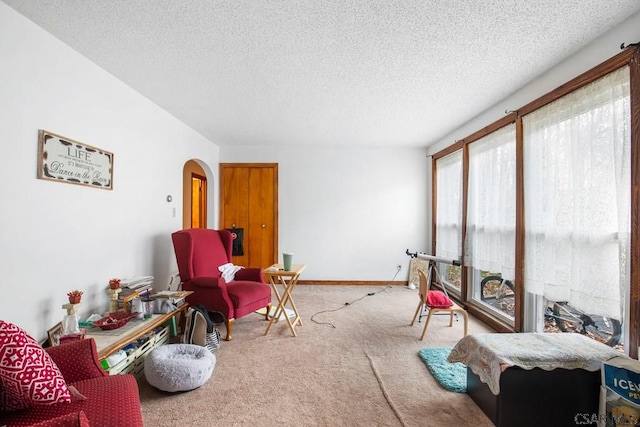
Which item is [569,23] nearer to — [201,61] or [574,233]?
[574,233]

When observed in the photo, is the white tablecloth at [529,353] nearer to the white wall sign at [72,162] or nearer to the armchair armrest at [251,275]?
the armchair armrest at [251,275]

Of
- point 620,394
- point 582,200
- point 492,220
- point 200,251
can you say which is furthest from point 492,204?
point 200,251

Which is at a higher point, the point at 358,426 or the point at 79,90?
the point at 79,90

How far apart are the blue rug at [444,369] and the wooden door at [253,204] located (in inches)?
131

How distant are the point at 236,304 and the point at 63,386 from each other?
178 centimetres

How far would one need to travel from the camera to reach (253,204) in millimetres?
5375

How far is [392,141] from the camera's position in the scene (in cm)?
496

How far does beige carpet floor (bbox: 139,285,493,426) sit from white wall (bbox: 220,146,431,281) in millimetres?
1889

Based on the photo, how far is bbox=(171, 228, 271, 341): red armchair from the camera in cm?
299

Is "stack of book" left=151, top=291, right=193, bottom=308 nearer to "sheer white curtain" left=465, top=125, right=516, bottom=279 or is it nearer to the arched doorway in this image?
the arched doorway

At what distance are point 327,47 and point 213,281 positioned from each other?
2.37m

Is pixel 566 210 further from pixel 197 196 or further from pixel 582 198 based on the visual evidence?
pixel 197 196

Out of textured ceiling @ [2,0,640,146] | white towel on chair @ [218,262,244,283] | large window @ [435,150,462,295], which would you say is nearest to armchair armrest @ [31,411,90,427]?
textured ceiling @ [2,0,640,146]

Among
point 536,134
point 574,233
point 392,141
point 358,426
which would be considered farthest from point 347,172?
point 358,426
